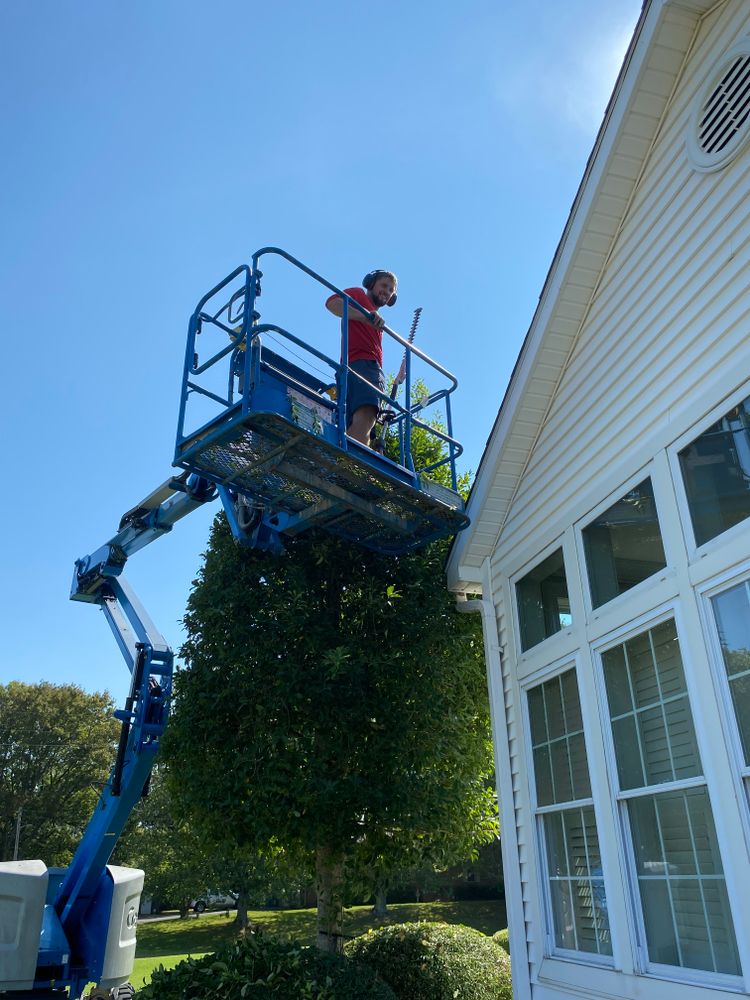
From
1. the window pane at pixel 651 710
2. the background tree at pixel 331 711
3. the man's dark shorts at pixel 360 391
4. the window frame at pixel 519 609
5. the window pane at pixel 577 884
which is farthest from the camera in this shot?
the background tree at pixel 331 711

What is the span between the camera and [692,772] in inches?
185

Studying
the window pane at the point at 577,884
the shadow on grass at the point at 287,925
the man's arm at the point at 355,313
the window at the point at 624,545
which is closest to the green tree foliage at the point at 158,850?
the shadow on grass at the point at 287,925

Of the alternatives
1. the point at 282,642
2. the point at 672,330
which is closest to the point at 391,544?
the point at 282,642

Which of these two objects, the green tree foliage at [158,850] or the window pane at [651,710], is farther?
the green tree foliage at [158,850]

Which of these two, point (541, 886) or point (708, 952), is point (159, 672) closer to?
point (541, 886)

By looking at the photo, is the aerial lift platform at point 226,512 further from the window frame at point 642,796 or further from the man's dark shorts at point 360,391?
the window frame at point 642,796

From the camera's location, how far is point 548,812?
255 inches

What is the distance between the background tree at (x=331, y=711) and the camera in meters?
8.63

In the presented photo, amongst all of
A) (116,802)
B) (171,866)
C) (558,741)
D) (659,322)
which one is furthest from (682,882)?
(171,866)

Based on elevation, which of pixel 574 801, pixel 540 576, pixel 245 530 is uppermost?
pixel 245 530

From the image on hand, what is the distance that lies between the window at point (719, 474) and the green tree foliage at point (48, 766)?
121ft

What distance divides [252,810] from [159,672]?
9.92ft

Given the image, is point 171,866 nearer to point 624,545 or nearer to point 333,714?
point 333,714

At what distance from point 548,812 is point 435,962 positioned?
432 centimetres
